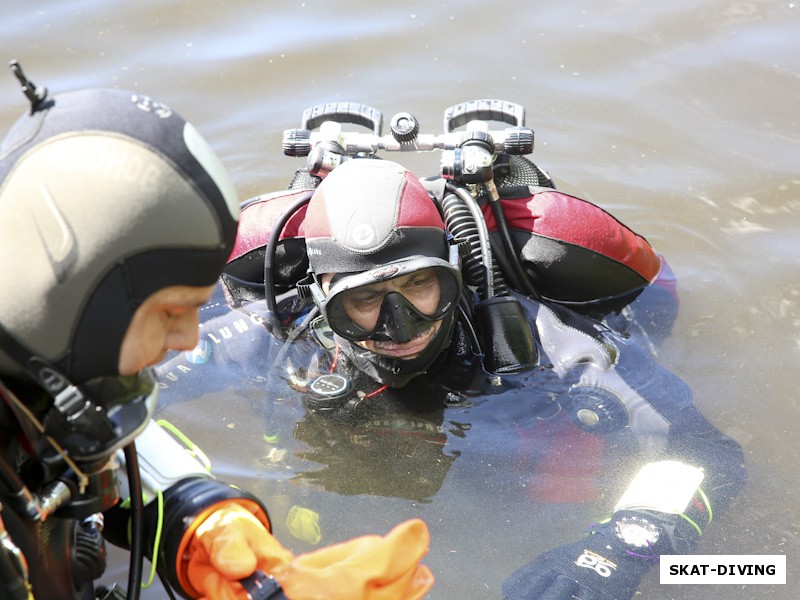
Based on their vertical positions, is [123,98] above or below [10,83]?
above

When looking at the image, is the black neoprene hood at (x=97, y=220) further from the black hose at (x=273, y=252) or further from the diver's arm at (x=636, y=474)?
the black hose at (x=273, y=252)

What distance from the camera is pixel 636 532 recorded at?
285 cm

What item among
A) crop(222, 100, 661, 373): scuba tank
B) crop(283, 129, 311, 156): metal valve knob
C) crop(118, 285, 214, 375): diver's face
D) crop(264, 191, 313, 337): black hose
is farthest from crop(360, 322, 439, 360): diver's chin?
crop(118, 285, 214, 375): diver's face

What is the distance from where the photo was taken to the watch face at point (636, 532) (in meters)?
2.82

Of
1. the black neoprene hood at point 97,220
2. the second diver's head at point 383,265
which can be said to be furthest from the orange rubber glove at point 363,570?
the second diver's head at point 383,265

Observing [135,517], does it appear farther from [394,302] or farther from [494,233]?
[494,233]

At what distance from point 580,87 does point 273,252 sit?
9.87 ft

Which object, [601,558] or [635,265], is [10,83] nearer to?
[635,265]

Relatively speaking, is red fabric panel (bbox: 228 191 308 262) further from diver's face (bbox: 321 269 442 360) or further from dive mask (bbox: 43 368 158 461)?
dive mask (bbox: 43 368 158 461)

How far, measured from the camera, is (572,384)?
3344 millimetres

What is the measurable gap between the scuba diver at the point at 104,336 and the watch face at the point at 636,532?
1207 millimetres

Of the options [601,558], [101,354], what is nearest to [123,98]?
[101,354]

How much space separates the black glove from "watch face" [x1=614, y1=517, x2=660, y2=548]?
26 millimetres

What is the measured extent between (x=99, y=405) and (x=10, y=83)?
16.6ft
